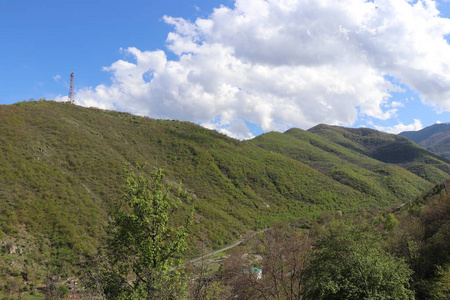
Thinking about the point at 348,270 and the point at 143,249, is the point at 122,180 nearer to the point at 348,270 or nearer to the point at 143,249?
the point at 143,249

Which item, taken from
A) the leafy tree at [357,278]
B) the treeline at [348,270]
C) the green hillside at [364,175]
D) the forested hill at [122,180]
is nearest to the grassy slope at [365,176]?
the green hillside at [364,175]

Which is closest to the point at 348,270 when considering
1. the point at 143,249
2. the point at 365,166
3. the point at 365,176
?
the point at 143,249

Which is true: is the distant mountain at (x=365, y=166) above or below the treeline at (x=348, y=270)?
above

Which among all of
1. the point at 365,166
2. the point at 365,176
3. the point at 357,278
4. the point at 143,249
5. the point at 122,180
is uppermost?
the point at 122,180

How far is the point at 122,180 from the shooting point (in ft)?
135

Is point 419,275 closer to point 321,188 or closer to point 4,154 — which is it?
point 4,154

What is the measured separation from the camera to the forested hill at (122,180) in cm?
2702

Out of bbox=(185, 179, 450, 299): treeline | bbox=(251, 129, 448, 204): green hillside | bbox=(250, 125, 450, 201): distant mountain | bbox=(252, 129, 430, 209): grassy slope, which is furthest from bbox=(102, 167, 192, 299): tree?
bbox=(250, 125, 450, 201): distant mountain

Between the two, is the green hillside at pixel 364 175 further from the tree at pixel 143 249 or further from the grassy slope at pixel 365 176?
the tree at pixel 143 249

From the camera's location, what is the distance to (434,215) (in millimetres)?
29234

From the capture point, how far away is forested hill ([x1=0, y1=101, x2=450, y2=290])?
2702cm

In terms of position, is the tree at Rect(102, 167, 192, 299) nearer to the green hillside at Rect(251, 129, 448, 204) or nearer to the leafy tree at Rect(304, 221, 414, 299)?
the leafy tree at Rect(304, 221, 414, 299)

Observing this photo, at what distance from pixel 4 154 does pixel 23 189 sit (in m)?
7.14

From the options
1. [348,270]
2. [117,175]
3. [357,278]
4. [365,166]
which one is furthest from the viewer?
[365,166]
